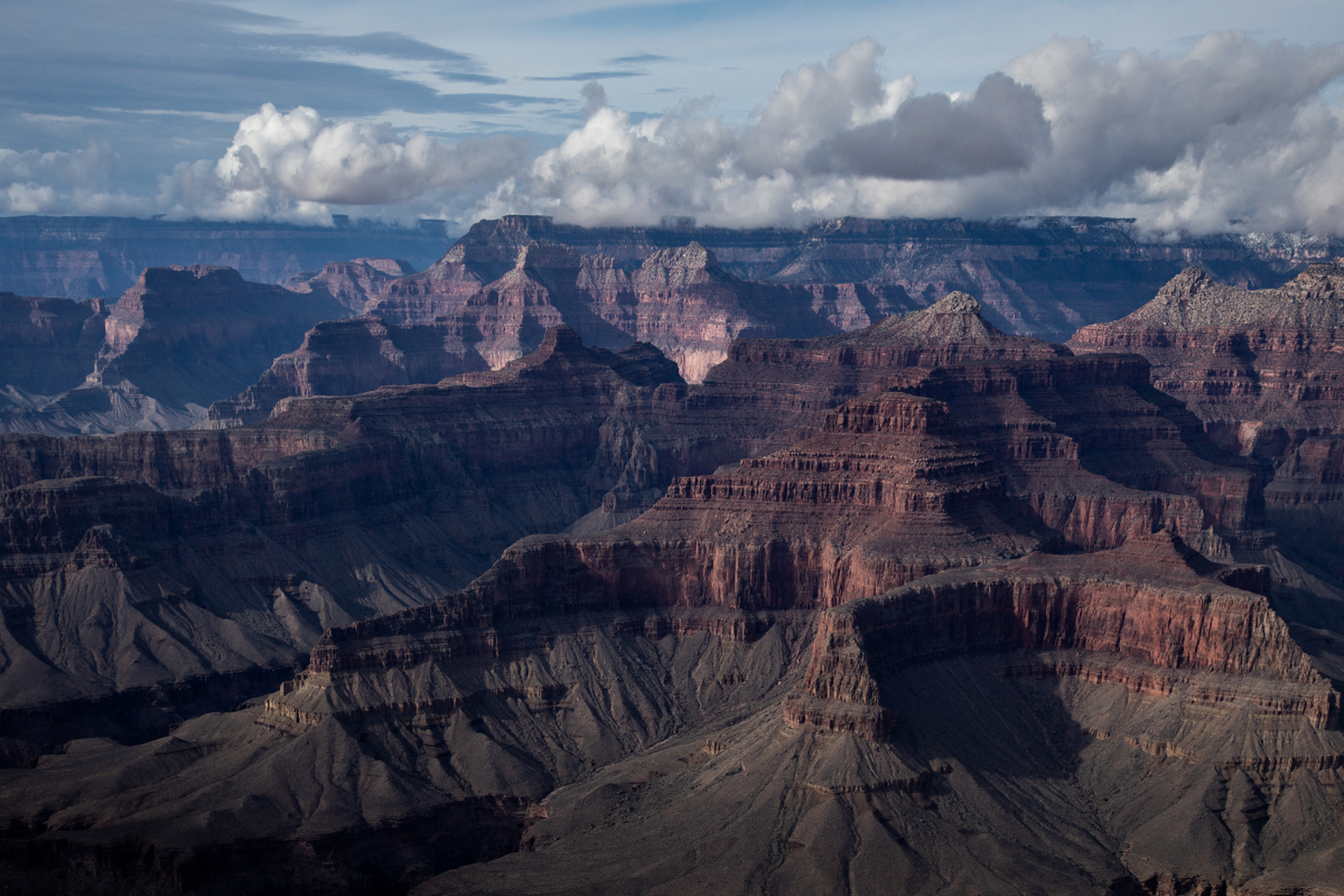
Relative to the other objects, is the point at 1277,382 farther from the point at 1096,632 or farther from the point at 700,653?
the point at 700,653

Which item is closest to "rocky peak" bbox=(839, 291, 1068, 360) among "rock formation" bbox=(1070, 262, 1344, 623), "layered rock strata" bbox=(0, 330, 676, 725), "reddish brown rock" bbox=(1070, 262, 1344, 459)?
"reddish brown rock" bbox=(1070, 262, 1344, 459)

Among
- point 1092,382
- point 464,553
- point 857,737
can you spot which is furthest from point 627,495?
point 857,737

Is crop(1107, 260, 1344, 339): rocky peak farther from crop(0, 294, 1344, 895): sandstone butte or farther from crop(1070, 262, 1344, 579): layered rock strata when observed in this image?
crop(0, 294, 1344, 895): sandstone butte

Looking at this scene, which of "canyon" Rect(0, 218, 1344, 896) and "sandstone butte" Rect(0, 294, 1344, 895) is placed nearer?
"sandstone butte" Rect(0, 294, 1344, 895)

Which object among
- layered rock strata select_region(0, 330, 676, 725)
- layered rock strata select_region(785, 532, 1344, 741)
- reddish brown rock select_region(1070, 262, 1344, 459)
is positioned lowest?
layered rock strata select_region(0, 330, 676, 725)

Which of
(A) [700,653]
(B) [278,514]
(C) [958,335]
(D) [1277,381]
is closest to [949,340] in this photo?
(C) [958,335]

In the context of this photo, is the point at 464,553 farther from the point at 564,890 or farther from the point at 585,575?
→ the point at 564,890
